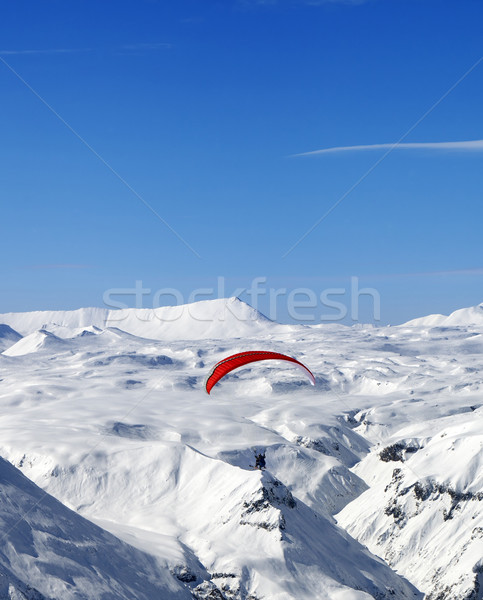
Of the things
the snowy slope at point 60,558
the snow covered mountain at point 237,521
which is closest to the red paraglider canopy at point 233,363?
the snowy slope at point 60,558

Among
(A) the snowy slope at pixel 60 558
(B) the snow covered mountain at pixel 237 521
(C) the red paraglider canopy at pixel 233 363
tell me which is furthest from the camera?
(B) the snow covered mountain at pixel 237 521

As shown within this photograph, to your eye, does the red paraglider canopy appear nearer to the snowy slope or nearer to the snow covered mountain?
the snowy slope

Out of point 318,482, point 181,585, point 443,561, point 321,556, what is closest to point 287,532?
point 321,556

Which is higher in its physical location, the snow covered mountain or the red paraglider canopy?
the red paraglider canopy

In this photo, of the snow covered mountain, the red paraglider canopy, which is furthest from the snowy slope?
the red paraglider canopy

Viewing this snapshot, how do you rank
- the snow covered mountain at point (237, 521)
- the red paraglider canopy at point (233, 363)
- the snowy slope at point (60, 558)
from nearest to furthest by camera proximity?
the snowy slope at point (60, 558) → the red paraglider canopy at point (233, 363) → the snow covered mountain at point (237, 521)

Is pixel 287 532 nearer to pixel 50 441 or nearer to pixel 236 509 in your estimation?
pixel 236 509

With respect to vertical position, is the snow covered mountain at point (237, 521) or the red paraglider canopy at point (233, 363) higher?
the red paraglider canopy at point (233, 363)

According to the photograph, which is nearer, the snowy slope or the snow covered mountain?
the snowy slope

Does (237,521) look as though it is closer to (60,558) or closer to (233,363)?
(60,558)

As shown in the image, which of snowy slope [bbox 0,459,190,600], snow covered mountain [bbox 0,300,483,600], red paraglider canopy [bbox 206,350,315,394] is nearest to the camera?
snowy slope [bbox 0,459,190,600]

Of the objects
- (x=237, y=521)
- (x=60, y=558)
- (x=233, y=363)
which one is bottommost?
(x=237, y=521)

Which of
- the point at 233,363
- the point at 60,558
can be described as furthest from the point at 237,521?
the point at 233,363

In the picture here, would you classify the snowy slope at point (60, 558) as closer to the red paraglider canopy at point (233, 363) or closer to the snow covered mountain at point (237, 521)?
the snow covered mountain at point (237, 521)
